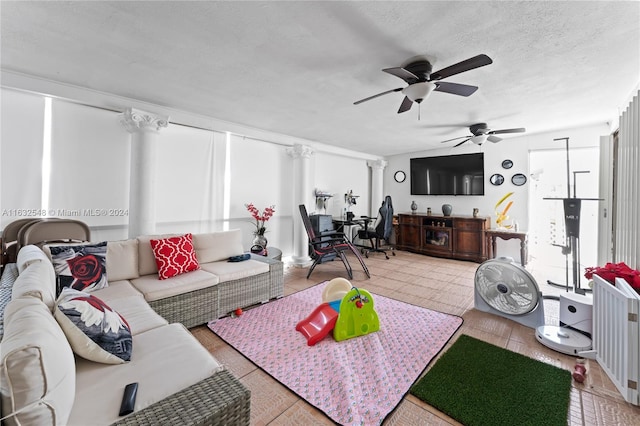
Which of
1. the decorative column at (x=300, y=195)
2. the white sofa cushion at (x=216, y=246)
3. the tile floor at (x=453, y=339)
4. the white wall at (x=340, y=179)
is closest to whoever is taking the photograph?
the tile floor at (x=453, y=339)

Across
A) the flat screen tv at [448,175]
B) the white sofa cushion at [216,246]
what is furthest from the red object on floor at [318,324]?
the flat screen tv at [448,175]

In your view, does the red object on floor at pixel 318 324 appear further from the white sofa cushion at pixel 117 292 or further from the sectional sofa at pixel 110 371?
the white sofa cushion at pixel 117 292

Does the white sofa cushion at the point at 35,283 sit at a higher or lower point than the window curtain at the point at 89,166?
lower

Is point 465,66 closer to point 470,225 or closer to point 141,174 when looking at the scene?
point 141,174

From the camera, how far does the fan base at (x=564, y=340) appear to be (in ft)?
6.87

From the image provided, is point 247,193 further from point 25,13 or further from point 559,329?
point 559,329

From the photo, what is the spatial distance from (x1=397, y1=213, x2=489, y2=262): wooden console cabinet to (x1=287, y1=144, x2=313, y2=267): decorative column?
2.60 m

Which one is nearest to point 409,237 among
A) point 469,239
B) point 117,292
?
point 469,239

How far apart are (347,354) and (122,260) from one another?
7.45 feet

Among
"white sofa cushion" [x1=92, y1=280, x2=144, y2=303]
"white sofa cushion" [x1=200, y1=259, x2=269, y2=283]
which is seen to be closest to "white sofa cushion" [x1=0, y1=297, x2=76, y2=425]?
"white sofa cushion" [x1=92, y1=280, x2=144, y2=303]

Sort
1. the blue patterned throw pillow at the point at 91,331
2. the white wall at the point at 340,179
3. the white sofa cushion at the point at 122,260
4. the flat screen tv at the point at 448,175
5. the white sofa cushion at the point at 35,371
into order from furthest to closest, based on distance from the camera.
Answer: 1. the white wall at the point at 340,179
2. the flat screen tv at the point at 448,175
3. the white sofa cushion at the point at 122,260
4. the blue patterned throw pillow at the point at 91,331
5. the white sofa cushion at the point at 35,371

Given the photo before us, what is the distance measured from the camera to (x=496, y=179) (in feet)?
17.2

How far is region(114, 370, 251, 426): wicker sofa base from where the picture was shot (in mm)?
955

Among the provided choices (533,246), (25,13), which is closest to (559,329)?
(533,246)
